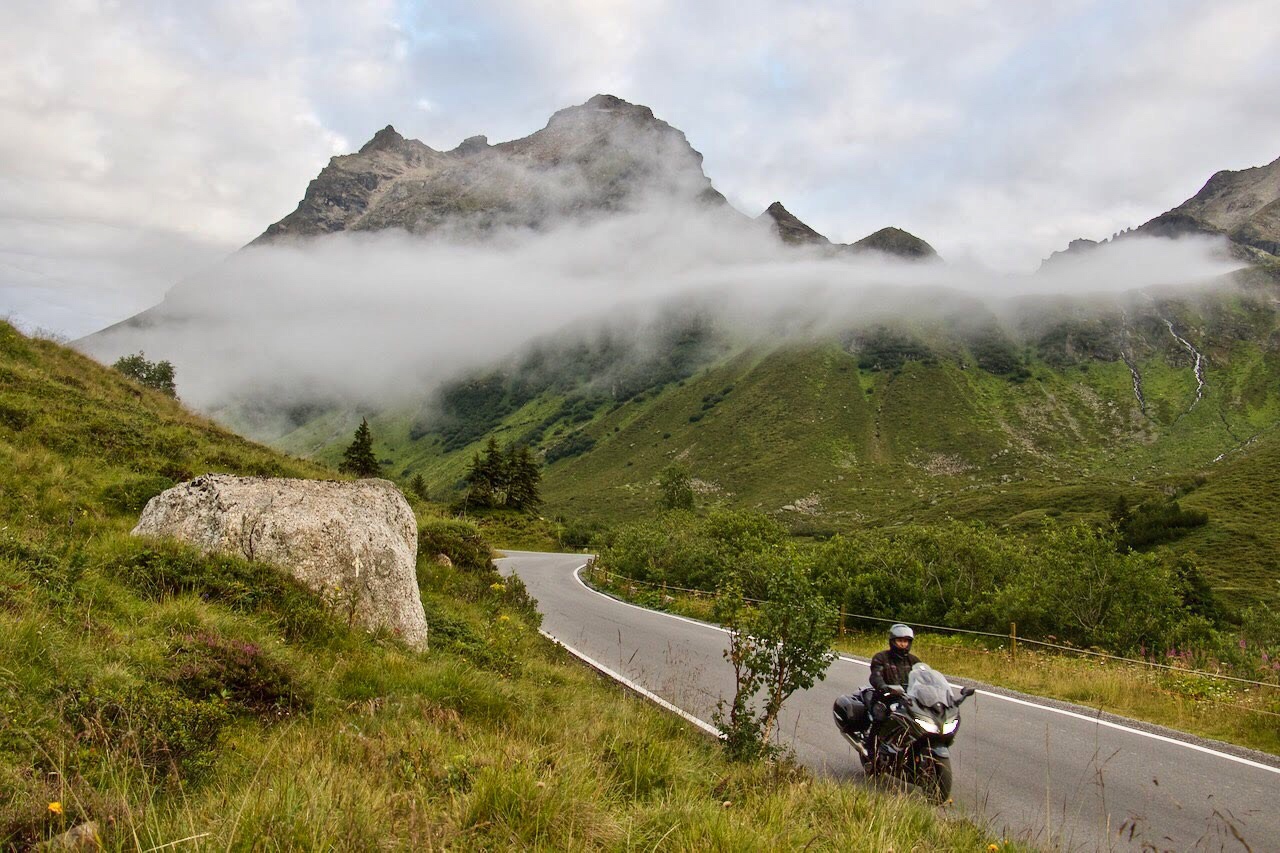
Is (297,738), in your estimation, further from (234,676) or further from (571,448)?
(571,448)

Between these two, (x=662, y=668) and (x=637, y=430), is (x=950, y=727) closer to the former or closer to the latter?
(x=662, y=668)

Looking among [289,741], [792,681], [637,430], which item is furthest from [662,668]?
[637,430]

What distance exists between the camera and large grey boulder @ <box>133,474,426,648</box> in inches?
343

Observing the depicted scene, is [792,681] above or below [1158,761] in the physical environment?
above

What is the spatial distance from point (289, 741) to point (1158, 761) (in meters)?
9.95

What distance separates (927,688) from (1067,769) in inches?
120

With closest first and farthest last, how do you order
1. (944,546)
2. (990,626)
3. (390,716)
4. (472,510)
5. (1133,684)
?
→ 1. (390,716)
2. (1133,684)
3. (990,626)
4. (944,546)
5. (472,510)

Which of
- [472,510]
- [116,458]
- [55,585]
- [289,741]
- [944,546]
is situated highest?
[116,458]

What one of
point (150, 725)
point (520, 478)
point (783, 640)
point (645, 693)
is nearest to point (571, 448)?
point (520, 478)

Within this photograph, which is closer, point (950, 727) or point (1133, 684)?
point (950, 727)

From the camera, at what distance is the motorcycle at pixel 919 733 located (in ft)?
21.4

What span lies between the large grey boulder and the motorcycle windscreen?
6187mm

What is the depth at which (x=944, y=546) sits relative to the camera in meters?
22.6

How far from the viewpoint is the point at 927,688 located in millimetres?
6762
